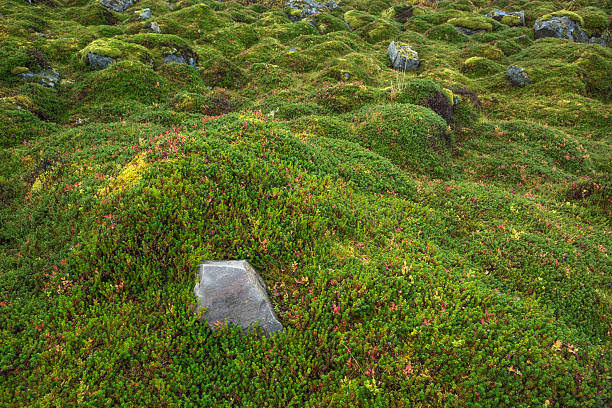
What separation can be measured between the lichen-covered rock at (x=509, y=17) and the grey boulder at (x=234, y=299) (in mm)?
69625

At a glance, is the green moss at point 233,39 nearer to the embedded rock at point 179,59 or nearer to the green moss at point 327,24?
the embedded rock at point 179,59

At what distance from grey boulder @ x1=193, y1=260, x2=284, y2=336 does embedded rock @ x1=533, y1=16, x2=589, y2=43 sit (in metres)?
61.7

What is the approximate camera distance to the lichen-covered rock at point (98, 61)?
25505mm

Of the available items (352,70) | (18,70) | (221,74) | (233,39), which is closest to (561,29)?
(352,70)

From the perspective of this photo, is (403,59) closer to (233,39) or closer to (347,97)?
(347,97)

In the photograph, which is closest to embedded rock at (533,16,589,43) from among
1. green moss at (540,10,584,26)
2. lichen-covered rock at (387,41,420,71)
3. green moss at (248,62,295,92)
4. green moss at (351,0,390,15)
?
green moss at (540,10,584,26)

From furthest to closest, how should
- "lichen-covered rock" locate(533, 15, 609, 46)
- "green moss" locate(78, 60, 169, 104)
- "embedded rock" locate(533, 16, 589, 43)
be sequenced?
"embedded rock" locate(533, 16, 589, 43)
"lichen-covered rock" locate(533, 15, 609, 46)
"green moss" locate(78, 60, 169, 104)

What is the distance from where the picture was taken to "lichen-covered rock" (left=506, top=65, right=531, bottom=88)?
32469 millimetres

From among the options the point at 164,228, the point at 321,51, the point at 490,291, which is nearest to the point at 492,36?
the point at 321,51

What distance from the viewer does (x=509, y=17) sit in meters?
54.3

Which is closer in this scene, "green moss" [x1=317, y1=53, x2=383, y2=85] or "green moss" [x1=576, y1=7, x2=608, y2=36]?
Result: "green moss" [x1=317, y1=53, x2=383, y2=85]

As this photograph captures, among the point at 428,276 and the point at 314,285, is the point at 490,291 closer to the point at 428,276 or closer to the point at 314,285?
the point at 428,276

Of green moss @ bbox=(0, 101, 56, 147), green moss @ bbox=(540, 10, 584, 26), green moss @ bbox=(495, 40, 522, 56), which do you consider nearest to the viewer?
green moss @ bbox=(0, 101, 56, 147)

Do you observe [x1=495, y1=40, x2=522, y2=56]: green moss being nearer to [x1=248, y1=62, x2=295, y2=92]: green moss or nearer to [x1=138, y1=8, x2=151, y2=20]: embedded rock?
[x1=248, y1=62, x2=295, y2=92]: green moss
